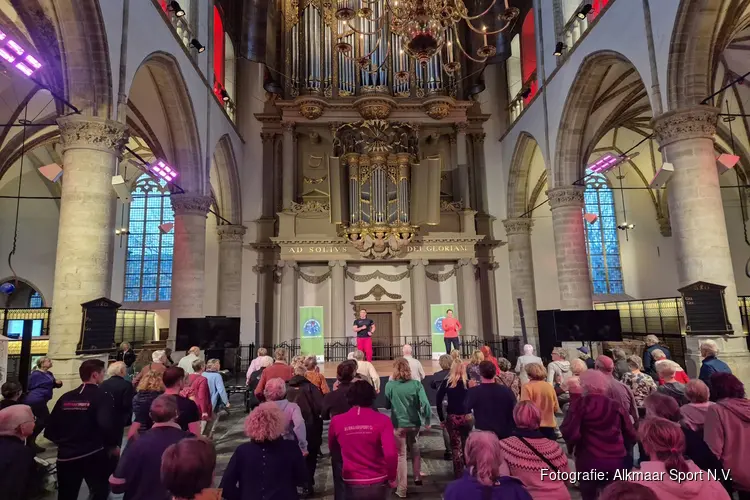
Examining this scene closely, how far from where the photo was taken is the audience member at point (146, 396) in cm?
368

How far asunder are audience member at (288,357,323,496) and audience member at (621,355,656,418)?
305cm

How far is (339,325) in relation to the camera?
15289 mm

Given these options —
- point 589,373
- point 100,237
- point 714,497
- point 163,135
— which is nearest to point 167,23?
point 163,135

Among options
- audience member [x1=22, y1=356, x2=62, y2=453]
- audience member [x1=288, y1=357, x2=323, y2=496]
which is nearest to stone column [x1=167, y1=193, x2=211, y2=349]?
audience member [x1=22, y1=356, x2=62, y2=453]

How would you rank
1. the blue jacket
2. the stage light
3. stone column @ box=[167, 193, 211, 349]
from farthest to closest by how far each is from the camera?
1. stone column @ box=[167, 193, 211, 349]
2. the stage light
3. the blue jacket

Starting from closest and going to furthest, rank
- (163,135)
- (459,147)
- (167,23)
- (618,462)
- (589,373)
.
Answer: (618,462), (589,373), (167,23), (163,135), (459,147)

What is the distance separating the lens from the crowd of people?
7.01 ft

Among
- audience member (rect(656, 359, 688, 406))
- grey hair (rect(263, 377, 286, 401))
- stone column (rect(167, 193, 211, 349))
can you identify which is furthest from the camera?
stone column (rect(167, 193, 211, 349))

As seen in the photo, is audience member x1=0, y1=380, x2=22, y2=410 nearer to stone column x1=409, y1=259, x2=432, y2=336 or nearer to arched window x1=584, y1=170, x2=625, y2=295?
stone column x1=409, y1=259, x2=432, y2=336

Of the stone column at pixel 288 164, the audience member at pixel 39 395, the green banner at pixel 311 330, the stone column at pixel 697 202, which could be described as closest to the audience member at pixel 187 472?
the audience member at pixel 39 395

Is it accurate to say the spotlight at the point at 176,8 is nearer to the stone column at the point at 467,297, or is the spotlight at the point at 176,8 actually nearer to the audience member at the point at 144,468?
the stone column at the point at 467,297

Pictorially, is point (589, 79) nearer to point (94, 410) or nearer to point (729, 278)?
point (729, 278)

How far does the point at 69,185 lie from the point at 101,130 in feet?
3.44

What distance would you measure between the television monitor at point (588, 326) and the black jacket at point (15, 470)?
31.3ft
